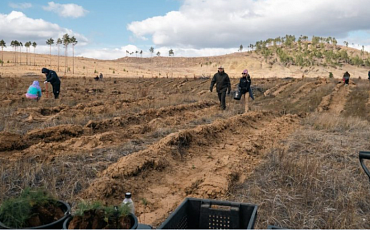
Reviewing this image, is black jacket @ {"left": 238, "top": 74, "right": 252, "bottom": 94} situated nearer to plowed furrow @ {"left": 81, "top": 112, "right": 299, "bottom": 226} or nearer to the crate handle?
plowed furrow @ {"left": 81, "top": 112, "right": 299, "bottom": 226}

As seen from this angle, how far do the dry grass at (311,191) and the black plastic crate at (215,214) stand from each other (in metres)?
1.11

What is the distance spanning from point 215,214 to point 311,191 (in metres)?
2.37

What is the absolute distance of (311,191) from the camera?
15.2 ft

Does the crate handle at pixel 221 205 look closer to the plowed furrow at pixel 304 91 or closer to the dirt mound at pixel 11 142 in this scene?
the dirt mound at pixel 11 142

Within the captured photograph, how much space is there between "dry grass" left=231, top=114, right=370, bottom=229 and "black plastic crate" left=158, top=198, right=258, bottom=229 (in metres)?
1.11

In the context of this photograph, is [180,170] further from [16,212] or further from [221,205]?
[16,212]

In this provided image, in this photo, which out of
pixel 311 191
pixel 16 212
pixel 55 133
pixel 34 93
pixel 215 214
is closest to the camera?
pixel 16 212

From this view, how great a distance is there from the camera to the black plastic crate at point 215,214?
9.04 ft

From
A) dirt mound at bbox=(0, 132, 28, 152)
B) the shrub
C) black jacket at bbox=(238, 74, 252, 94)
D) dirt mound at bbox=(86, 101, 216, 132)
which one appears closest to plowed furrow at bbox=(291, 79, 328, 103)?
black jacket at bbox=(238, 74, 252, 94)

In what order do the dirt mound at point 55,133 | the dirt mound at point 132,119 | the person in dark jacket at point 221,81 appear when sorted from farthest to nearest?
1. the person in dark jacket at point 221,81
2. the dirt mound at point 132,119
3. the dirt mound at point 55,133

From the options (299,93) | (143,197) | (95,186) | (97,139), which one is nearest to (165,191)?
(143,197)

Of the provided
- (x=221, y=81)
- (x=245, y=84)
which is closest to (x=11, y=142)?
(x=221, y=81)

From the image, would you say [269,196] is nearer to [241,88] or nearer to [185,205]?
[185,205]

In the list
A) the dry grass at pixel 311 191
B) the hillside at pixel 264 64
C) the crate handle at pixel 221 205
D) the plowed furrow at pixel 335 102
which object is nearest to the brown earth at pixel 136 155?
the dry grass at pixel 311 191
